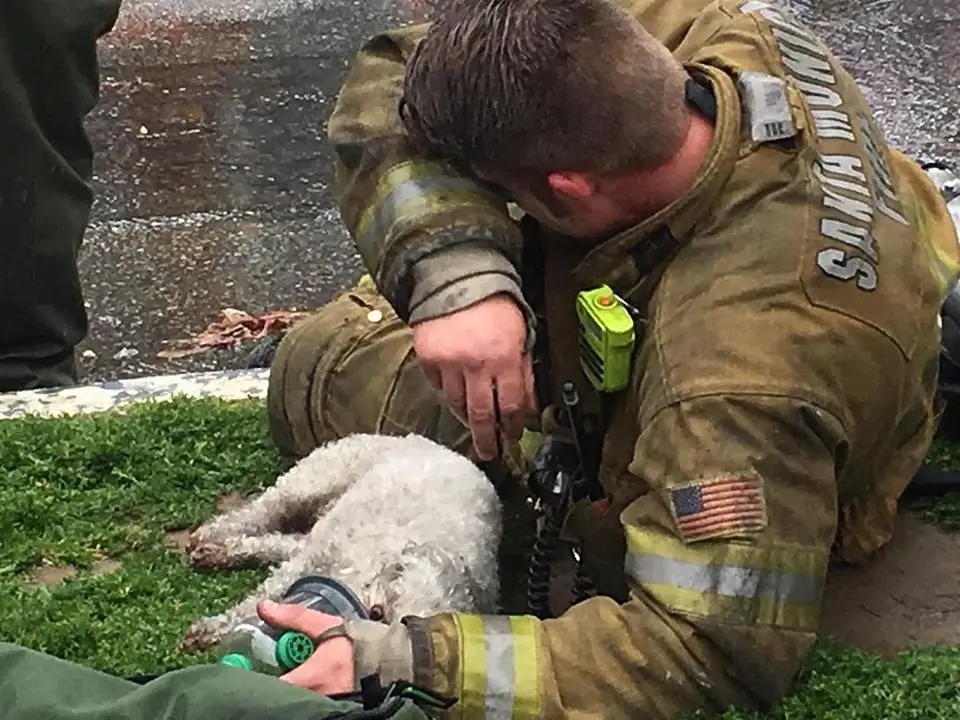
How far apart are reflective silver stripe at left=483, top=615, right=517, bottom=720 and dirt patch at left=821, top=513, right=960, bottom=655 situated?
906 millimetres

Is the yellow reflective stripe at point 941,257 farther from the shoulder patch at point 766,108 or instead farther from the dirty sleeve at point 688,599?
the dirty sleeve at point 688,599

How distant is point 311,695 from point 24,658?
42 centimetres

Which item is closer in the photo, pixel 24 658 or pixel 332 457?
pixel 24 658

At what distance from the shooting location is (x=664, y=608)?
8.96 ft

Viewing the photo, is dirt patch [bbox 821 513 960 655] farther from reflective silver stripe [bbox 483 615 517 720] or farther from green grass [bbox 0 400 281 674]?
green grass [bbox 0 400 281 674]

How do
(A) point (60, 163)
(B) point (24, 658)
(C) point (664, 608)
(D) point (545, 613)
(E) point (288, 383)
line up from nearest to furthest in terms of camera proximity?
(B) point (24, 658)
(C) point (664, 608)
(D) point (545, 613)
(E) point (288, 383)
(A) point (60, 163)

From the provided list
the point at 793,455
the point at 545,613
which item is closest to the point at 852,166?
the point at 793,455

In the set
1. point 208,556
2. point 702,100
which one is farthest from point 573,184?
point 208,556

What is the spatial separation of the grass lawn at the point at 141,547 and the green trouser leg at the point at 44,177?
836mm

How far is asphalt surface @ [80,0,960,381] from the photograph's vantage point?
5.95 meters

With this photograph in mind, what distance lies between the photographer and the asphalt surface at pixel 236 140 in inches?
234

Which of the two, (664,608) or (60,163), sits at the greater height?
(664,608)

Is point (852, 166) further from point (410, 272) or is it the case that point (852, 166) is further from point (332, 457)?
point (332, 457)

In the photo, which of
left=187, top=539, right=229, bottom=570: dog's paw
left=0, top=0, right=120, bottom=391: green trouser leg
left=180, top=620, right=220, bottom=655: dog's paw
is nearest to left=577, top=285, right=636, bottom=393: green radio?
left=180, top=620, right=220, bottom=655: dog's paw
